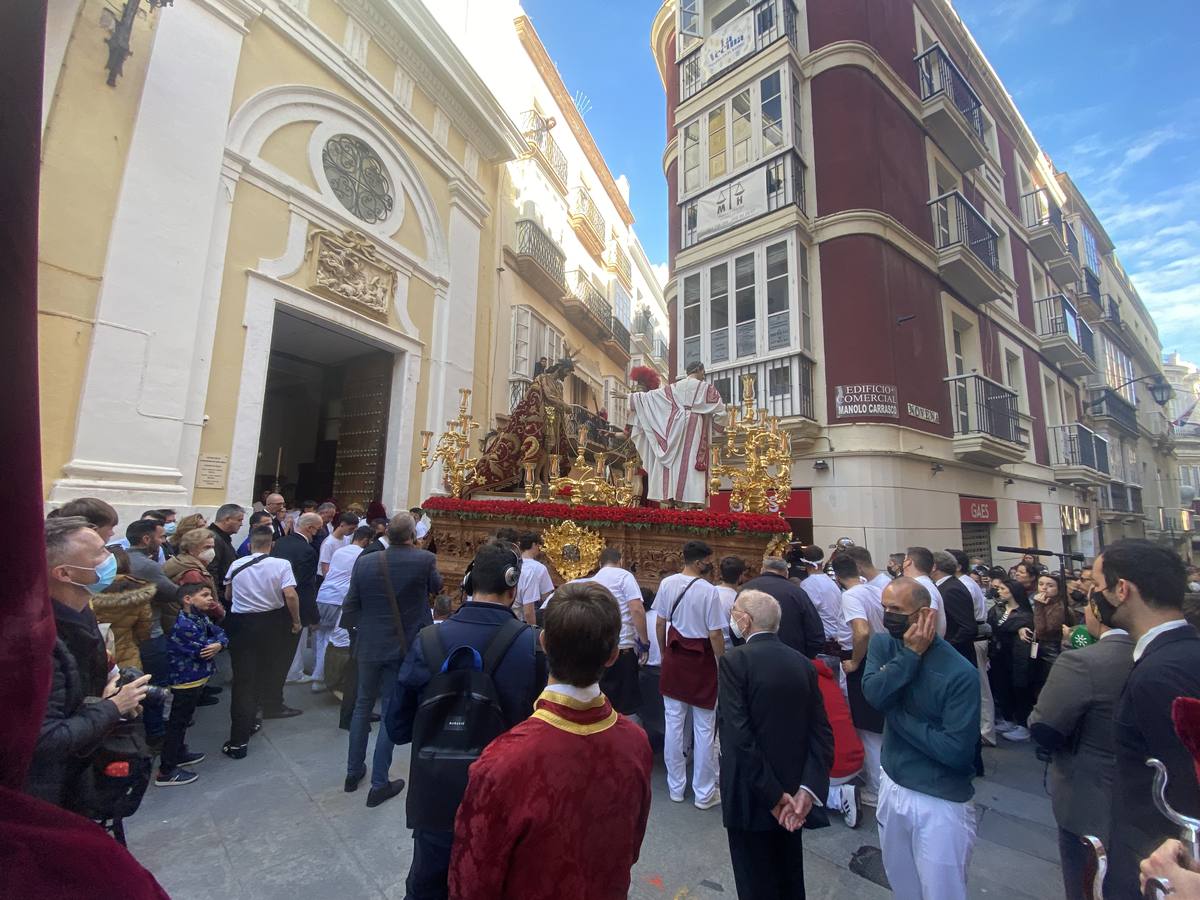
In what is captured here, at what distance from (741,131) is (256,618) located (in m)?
14.0

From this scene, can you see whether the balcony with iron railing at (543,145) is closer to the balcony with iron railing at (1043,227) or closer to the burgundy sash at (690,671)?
the balcony with iron railing at (1043,227)

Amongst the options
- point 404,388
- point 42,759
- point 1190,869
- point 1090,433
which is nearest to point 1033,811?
point 1190,869

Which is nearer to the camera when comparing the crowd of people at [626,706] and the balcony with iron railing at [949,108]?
the crowd of people at [626,706]

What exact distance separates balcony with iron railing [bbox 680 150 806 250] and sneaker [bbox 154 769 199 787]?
12796 millimetres

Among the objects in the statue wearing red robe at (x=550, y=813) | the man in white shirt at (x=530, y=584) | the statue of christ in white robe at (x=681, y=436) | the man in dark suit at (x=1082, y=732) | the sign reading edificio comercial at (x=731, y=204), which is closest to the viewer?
the statue wearing red robe at (x=550, y=813)

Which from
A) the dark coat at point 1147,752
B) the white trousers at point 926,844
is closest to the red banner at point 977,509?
the white trousers at point 926,844

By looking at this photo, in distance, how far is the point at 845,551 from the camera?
5.04 m

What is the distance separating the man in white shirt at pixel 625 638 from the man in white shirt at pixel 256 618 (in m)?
2.75

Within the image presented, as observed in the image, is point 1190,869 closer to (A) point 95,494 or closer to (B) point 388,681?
(B) point 388,681

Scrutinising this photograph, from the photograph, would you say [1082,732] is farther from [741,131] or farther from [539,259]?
[539,259]

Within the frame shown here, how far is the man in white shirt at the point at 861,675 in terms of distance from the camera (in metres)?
4.29

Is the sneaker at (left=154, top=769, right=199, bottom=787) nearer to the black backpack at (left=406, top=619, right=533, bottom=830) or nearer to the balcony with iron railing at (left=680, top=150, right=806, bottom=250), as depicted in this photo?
the black backpack at (left=406, top=619, right=533, bottom=830)

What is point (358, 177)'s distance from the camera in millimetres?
10945

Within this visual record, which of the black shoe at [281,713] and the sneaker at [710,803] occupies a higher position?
the black shoe at [281,713]
